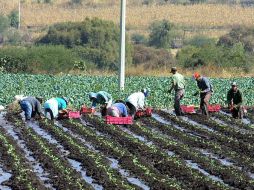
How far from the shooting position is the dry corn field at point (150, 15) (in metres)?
75.7

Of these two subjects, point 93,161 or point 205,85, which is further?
point 205,85

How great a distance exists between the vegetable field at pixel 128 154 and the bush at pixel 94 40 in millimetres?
32424

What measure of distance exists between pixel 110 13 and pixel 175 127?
5944 centimetres

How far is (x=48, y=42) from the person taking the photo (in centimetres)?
6312

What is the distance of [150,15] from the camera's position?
80688 mm

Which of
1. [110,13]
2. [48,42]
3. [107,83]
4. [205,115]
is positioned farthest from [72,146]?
[110,13]

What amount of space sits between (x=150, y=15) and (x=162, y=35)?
10.4 meters

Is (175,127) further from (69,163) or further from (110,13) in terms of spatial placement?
(110,13)

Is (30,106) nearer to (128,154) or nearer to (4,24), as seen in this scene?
(128,154)

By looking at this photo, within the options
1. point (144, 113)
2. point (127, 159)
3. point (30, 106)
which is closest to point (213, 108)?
point (144, 113)

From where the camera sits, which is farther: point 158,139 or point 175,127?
point 175,127

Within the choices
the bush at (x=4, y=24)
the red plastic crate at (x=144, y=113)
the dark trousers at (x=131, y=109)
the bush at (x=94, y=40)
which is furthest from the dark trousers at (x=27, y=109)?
the bush at (x=4, y=24)

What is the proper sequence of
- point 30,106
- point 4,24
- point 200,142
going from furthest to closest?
point 4,24 < point 30,106 < point 200,142

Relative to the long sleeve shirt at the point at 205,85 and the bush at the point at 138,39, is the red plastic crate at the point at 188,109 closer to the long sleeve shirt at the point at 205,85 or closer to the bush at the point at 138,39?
the long sleeve shirt at the point at 205,85
